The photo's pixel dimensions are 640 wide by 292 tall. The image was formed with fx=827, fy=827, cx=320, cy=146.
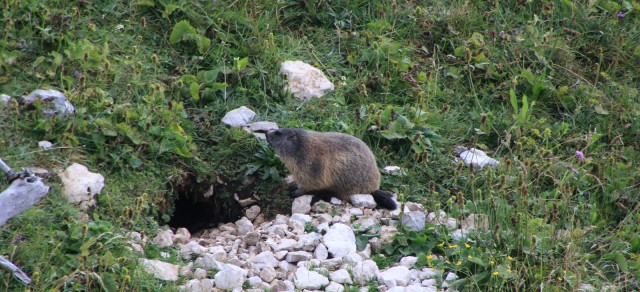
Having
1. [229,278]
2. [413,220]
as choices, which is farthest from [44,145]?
[413,220]

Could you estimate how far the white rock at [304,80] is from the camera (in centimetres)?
736

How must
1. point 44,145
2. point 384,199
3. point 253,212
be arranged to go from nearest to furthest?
1. point 44,145
2. point 384,199
3. point 253,212

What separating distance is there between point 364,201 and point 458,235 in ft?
3.01

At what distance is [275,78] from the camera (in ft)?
24.2

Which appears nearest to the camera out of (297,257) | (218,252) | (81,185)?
(297,257)

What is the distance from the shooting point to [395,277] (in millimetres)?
5262

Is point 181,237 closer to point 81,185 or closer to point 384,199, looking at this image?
point 81,185

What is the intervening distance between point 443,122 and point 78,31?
3303 mm

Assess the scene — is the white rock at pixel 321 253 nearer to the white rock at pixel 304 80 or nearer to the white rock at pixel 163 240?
the white rock at pixel 163 240

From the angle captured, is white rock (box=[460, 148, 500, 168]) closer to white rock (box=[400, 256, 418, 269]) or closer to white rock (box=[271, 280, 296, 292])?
white rock (box=[400, 256, 418, 269])

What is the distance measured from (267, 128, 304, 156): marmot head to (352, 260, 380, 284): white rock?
4.54 feet

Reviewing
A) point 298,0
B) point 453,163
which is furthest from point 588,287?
point 298,0

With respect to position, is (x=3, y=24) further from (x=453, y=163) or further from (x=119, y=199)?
(x=453, y=163)

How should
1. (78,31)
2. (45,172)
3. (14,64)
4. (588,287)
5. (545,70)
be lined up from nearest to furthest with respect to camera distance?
(588,287) → (45,172) → (14,64) → (78,31) → (545,70)
